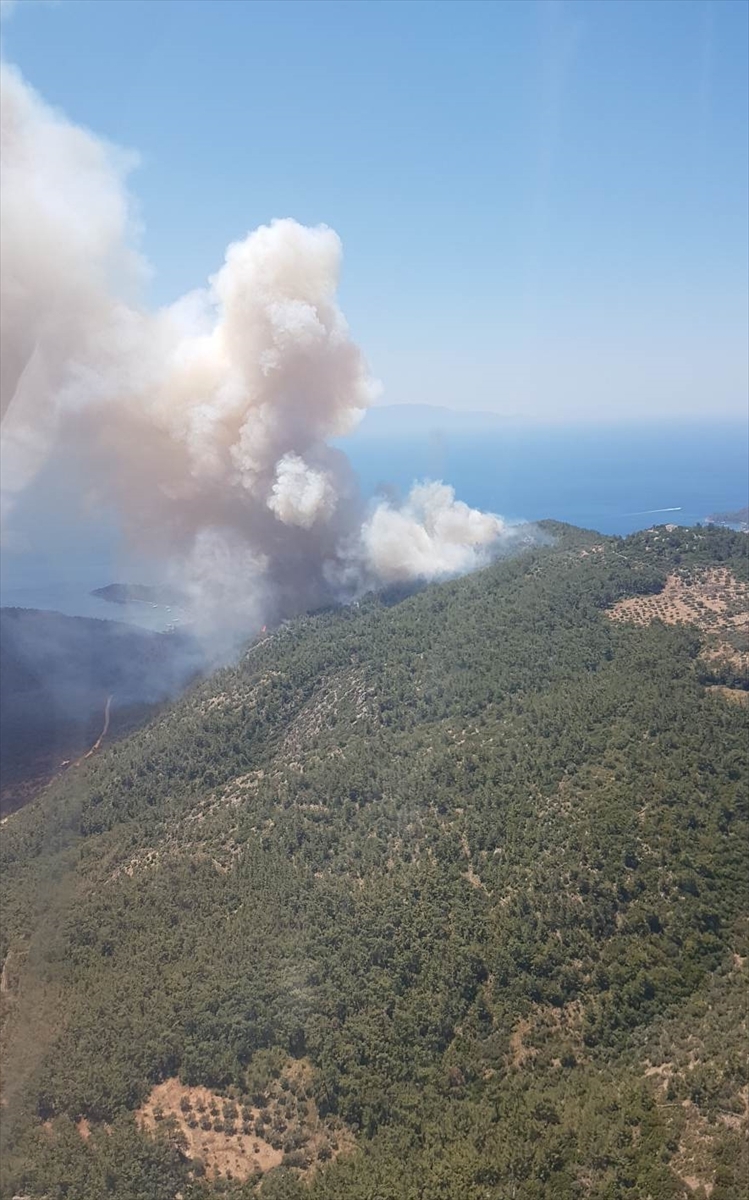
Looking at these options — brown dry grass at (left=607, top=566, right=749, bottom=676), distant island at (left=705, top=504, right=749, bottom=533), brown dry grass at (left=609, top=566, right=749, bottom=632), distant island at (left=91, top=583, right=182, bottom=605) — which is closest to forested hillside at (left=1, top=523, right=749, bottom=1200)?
brown dry grass at (left=607, top=566, right=749, bottom=676)

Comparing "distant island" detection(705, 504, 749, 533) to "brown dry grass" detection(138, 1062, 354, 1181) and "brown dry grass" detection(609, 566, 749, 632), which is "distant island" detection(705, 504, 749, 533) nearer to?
"brown dry grass" detection(609, 566, 749, 632)

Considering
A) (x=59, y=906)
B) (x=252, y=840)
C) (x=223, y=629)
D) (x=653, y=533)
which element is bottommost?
(x=59, y=906)

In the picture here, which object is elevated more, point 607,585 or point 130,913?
point 607,585

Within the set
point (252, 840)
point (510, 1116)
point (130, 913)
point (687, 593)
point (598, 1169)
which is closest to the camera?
point (598, 1169)

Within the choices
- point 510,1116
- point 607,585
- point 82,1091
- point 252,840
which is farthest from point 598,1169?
point 607,585

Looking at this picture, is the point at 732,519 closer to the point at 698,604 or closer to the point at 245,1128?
the point at 698,604

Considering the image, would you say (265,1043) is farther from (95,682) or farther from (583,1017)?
(95,682)

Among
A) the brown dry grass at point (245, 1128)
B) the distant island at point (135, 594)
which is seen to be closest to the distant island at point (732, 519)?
the distant island at point (135, 594)

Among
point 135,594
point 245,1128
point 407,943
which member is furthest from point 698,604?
point 135,594
